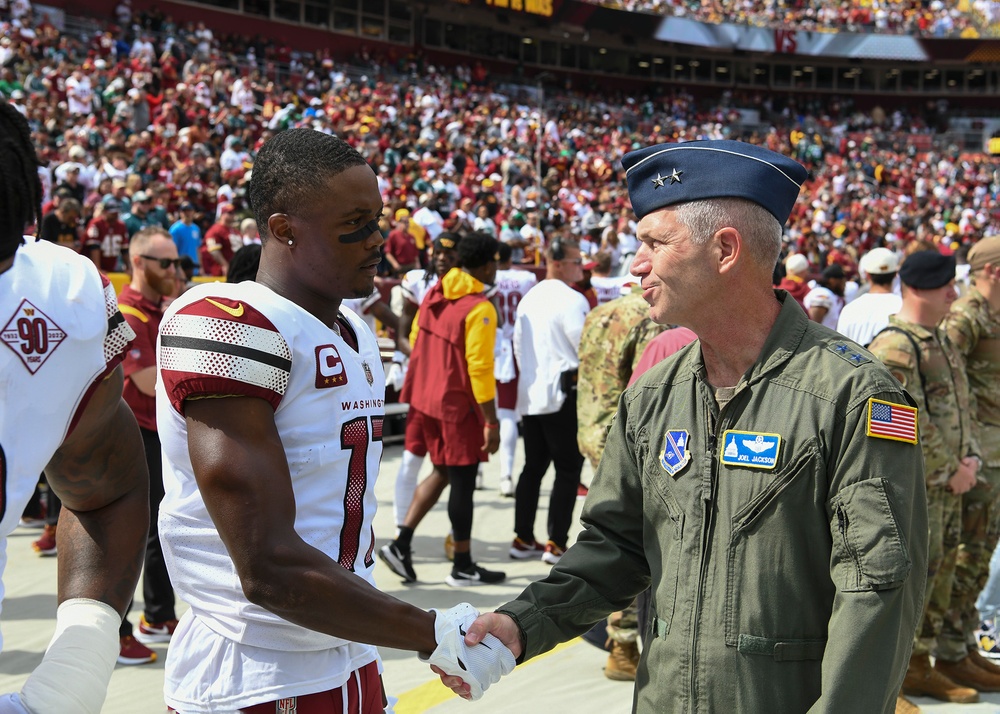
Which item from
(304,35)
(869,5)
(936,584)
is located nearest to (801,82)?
(869,5)

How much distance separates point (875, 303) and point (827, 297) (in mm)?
3108

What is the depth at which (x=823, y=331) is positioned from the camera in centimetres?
217

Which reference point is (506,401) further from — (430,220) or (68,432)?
(430,220)

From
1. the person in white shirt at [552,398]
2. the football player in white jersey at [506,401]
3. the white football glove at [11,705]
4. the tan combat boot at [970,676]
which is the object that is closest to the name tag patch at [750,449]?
the white football glove at [11,705]

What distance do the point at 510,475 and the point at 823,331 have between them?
21.6 ft

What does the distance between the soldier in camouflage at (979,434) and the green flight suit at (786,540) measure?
300 centimetres

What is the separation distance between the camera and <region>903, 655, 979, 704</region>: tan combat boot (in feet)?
15.3

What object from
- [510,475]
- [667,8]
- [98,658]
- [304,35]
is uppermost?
[667,8]

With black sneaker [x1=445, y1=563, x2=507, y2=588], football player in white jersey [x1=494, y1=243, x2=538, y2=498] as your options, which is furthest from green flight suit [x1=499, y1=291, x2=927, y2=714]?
football player in white jersey [x1=494, y1=243, x2=538, y2=498]

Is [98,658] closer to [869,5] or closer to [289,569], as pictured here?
[289,569]

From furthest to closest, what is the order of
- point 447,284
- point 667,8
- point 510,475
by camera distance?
1. point 667,8
2. point 510,475
3. point 447,284

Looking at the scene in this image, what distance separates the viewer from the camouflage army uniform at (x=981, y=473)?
189 inches

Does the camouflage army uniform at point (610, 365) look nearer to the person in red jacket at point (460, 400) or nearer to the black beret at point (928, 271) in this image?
the person in red jacket at point (460, 400)

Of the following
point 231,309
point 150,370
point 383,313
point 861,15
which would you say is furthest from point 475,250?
point 861,15
